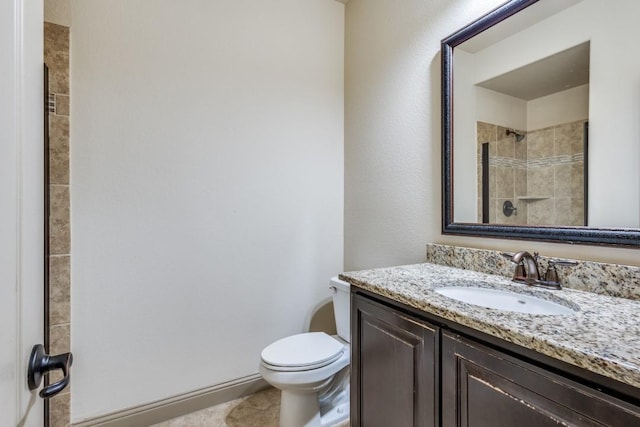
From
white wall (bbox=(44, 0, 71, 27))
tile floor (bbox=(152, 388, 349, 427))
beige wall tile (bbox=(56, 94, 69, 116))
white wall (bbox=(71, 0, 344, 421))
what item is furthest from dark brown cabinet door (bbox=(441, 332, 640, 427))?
white wall (bbox=(44, 0, 71, 27))

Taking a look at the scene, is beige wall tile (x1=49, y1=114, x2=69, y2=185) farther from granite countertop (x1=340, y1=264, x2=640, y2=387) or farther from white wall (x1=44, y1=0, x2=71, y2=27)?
granite countertop (x1=340, y1=264, x2=640, y2=387)

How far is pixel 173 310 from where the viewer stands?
5.68 ft

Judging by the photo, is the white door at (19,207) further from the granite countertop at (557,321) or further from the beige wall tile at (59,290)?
the beige wall tile at (59,290)

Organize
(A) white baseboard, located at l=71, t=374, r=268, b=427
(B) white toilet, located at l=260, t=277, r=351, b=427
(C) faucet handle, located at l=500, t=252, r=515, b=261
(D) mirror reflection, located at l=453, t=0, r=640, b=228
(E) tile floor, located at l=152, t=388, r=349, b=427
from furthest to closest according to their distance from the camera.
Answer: (E) tile floor, located at l=152, t=388, r=349, b=427 < (A) white baseboard, located at l=71, t=374, r=268, b=427 < (B) white toilet, located at l=260, t=277, r=351, b=427 < (C) faucet handle, located at l=500, t=252, r=515, b=261 < (D) mirror reflection, located at l=453, t=0, r=640, b=228

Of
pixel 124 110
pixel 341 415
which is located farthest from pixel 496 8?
pixel 341 415

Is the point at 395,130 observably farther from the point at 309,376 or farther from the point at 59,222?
the point at 59,222

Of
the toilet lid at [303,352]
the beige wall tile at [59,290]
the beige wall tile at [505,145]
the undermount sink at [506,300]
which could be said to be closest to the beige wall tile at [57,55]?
the beige wall tile at [59,290]

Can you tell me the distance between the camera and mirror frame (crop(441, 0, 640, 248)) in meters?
1.04

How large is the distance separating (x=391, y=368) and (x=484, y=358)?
1.21ft

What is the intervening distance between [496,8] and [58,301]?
2.40m

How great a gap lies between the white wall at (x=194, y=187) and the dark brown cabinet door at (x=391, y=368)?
3.01 ft

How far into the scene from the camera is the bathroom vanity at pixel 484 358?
24.2 inches

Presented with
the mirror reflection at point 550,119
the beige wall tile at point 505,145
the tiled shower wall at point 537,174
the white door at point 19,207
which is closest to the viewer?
the white door at point 19,207

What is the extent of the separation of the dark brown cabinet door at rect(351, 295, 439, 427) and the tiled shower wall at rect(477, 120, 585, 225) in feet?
2.33
